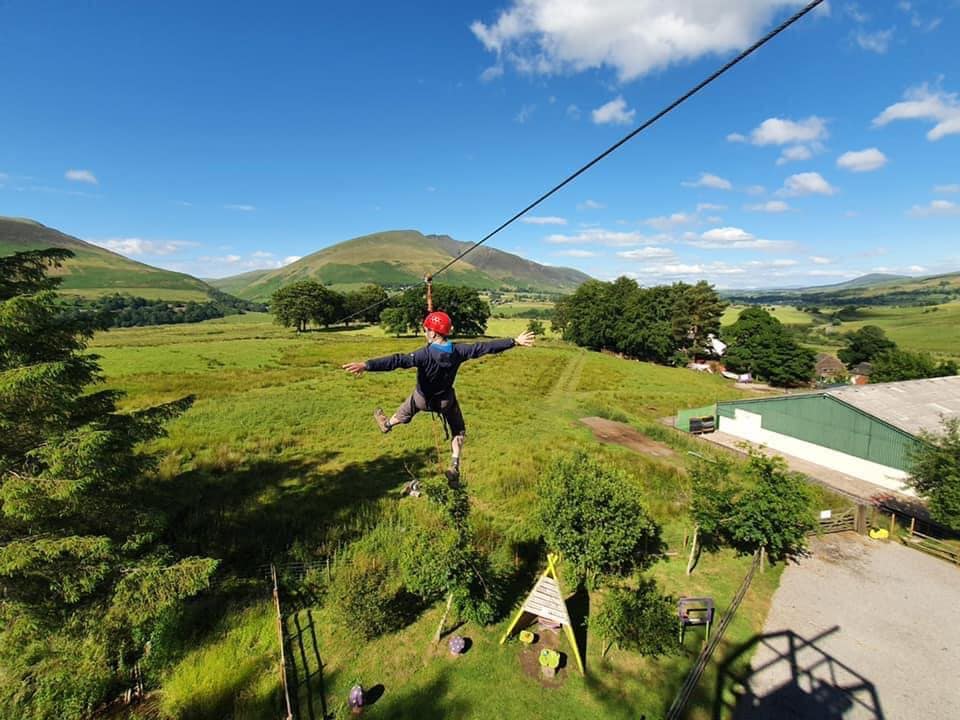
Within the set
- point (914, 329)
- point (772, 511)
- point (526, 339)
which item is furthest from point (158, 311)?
point (914, 329)

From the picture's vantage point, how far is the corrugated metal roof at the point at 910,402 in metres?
24.2

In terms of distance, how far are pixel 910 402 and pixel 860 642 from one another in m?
22.6

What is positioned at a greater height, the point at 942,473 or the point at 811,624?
the point at 942,473

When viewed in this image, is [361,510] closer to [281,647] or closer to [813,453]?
[281,647]

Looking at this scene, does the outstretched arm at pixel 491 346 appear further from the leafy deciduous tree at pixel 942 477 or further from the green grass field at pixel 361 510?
the leafy deciduous tree at pixel 942 477

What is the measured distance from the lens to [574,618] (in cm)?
1370

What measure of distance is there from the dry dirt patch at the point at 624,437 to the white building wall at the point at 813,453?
23.6 ft

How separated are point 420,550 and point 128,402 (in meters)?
33.8

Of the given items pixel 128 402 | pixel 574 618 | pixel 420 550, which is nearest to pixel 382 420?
pixel 420 550

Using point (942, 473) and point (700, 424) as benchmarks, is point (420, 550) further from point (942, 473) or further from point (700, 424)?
point (700, 424)

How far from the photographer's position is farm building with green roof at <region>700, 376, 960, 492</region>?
23.6m

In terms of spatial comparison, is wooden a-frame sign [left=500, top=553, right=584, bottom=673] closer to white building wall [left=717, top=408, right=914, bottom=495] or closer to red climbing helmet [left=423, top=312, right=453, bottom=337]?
red climbing helmet [left=423, top=312, right=453, bottom=337]

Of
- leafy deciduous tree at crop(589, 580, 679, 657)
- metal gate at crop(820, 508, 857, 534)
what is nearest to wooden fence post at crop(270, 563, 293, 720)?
leafy deciduous tree at crop(589, 580, 679, 657)

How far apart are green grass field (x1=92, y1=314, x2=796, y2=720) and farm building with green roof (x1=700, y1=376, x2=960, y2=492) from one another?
250 inches
